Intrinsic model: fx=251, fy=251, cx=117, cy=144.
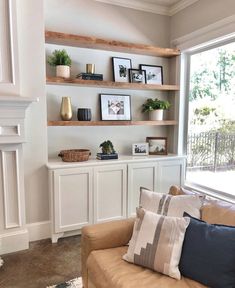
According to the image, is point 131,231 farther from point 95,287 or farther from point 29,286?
point 29,286

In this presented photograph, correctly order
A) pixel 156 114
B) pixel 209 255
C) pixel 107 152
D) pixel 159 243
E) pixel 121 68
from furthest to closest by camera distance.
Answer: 1. pixel 156 114
2. pixel 121 68
3. pixel 107 152
4. pixel 159 243
5. pixel 209 255

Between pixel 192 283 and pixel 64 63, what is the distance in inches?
95.5

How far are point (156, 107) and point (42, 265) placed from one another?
2.29 m

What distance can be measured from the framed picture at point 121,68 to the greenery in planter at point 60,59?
2.13 feet

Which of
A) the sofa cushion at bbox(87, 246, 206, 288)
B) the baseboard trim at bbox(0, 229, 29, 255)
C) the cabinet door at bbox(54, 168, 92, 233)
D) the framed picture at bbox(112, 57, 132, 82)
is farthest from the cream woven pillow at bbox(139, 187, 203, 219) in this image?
the framed picture at bbox(112, 57, 132, 82)

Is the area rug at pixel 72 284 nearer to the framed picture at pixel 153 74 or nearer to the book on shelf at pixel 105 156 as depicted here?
the book on shelf at pixel 105 156

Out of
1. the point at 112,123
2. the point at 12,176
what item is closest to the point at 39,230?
the point at 12,176

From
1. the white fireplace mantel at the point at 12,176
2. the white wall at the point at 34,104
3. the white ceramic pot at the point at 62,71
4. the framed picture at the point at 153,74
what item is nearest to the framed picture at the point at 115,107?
the framed picture at the point at 153,74

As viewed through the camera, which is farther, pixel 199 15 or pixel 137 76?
pixel 137 76

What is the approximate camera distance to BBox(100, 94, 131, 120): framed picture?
127 inches

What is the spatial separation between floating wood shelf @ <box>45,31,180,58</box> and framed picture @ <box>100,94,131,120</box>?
59 centimetres

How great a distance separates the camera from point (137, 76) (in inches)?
132

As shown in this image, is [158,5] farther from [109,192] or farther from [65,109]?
[109,192]

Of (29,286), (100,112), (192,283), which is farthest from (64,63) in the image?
(192,283)
